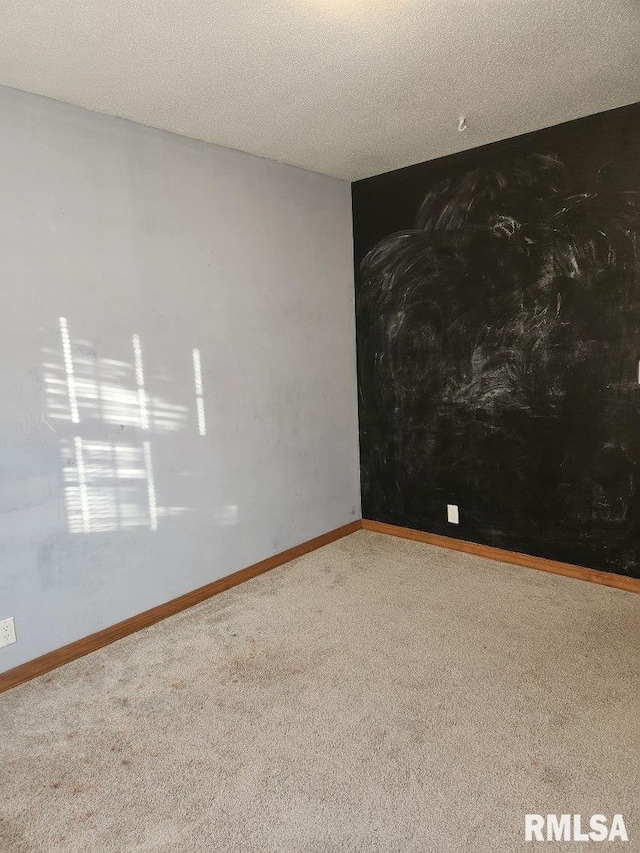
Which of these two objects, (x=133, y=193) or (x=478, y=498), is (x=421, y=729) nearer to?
(x=478, y=498)

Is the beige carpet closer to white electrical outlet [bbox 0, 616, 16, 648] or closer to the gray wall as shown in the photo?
white electrical outlet [bbox 0, 616, 16, 648]

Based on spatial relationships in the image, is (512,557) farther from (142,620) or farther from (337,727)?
(142,620)

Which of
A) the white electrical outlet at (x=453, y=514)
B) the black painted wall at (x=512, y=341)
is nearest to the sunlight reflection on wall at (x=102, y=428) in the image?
the black painted wall at (x=512, y=341)

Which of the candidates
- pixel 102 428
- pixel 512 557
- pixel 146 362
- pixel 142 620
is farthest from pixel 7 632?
pixel 512 557

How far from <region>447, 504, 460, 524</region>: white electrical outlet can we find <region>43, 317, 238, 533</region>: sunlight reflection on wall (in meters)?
1.81

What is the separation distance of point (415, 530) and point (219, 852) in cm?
266

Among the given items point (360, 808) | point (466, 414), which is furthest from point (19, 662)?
point (466, 414)

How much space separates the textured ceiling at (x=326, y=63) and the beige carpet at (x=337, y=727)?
250 centimetres

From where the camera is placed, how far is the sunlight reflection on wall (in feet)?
8.64

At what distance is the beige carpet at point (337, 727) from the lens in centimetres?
173
